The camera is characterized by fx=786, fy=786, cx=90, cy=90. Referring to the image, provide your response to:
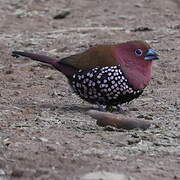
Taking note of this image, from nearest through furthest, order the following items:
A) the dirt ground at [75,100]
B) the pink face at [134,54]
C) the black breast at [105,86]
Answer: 1. the dirt ground at [75,100]
2. the black breast at [105,86]
3. the pink face at [134,54]

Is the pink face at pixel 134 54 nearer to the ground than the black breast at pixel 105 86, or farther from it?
farther from it

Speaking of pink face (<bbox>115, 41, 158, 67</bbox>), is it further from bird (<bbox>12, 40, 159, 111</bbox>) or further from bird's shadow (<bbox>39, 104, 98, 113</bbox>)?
bird's shadow (<bbox>39, 104, 98, 113</bbox>)

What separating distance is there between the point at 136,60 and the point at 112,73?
0.86ft

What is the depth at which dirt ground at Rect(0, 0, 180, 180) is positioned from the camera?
4.74 metres

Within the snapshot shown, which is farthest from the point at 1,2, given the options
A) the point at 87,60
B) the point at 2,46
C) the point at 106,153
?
the point at 106,153

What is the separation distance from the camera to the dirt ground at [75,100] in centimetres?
474

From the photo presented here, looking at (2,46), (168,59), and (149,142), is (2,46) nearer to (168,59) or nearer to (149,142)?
(168,59)

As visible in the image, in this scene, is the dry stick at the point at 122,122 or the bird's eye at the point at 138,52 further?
the bird's eye at the point at 138,52

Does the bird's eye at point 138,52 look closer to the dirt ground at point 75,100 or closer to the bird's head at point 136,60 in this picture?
the bird's head at point 136,60

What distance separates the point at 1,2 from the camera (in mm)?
13086

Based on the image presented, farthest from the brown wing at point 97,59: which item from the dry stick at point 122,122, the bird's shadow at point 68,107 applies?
the dry stick at point 122,122

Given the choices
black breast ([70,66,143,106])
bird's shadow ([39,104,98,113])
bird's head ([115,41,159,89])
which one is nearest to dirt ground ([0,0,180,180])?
bird's shadow ([39,104,98,113])

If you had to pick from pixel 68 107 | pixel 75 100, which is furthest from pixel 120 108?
pixel 75 100

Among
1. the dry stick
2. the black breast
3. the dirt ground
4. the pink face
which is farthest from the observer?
the pink face
